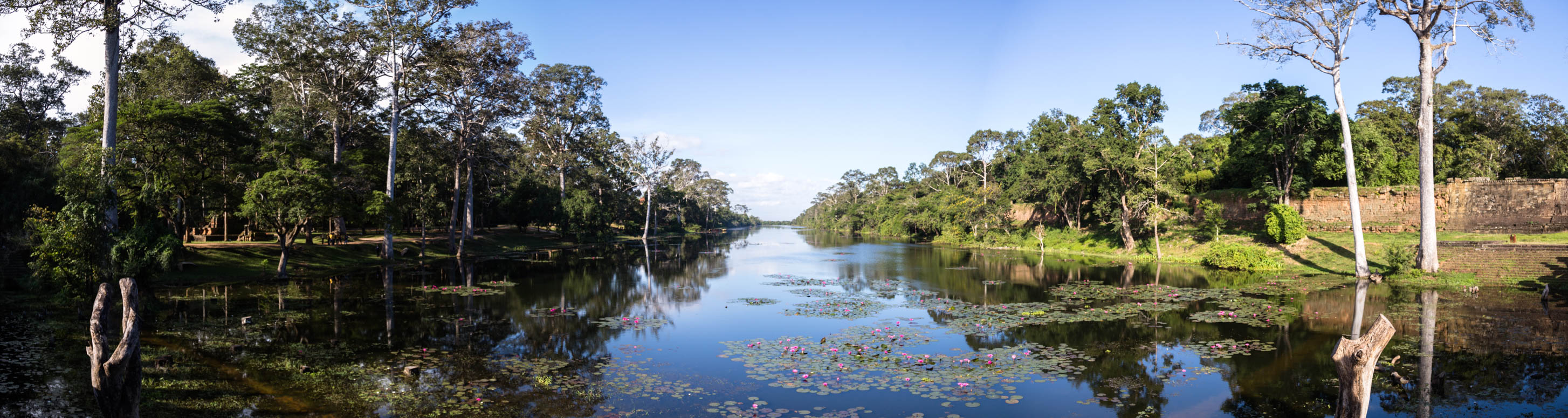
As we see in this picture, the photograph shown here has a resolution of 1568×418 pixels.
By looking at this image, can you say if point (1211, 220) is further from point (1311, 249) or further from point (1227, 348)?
point (1227, 348)

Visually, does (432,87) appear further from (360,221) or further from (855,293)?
(855,293)

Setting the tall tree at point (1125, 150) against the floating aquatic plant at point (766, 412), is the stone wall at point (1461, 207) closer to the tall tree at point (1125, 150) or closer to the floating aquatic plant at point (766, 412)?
the tall tree at point (1125, 150)

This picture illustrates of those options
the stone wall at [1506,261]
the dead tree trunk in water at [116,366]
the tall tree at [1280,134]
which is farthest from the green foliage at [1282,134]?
the dead tree trunk in water at [116,366]

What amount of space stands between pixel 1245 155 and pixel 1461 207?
9.59m

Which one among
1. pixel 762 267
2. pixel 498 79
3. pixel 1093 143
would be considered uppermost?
pixel 498 79

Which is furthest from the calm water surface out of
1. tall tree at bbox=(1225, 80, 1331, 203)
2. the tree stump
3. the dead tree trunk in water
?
tall tree at bbox=(1225, 80, 1331, 203)

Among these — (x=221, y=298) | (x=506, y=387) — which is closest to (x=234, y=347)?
(x=506, y=387)

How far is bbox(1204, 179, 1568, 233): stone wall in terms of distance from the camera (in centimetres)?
2623

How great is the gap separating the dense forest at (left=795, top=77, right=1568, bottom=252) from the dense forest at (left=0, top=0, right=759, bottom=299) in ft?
102

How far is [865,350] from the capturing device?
1212 cm

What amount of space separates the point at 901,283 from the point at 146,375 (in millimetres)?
19905

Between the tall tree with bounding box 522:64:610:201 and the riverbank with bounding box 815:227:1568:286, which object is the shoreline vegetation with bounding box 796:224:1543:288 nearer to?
the riverbank with bounding box 815:227:1568:286

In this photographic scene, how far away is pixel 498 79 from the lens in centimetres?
3347

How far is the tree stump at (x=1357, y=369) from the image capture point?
256 inches
